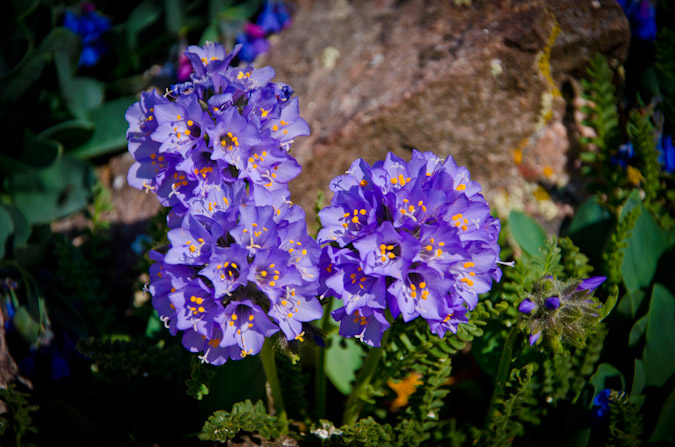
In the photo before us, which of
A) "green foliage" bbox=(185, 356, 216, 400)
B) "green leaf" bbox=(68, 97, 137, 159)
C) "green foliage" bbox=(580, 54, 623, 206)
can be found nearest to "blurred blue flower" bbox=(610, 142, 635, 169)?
"green foliage" bbox=(580, 54, 623, 206)

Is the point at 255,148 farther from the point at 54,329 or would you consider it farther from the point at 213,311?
the point at 54,329

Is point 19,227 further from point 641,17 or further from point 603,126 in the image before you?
point 641,17

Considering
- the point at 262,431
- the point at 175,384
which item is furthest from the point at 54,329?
the point at 262,431

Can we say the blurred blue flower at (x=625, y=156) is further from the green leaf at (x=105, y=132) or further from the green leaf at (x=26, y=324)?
the green leaf at (x=26, y=324)

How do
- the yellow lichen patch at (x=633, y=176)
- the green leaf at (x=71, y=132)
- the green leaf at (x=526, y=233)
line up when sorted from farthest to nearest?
the green leaf at (x=71, y=132), the yellow lichen patch at (x=633, y=176), the green leaf at (x=526, y=233)

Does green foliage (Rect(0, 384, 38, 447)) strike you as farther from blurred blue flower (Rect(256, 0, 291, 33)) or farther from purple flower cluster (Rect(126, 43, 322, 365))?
blurred blue flower (Rect(256, 0, 291, 33))

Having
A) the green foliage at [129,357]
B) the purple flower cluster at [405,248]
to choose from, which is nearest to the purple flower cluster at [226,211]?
the purple flower cluster at [405,248]

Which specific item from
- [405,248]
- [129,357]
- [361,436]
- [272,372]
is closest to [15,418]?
[129,357]
